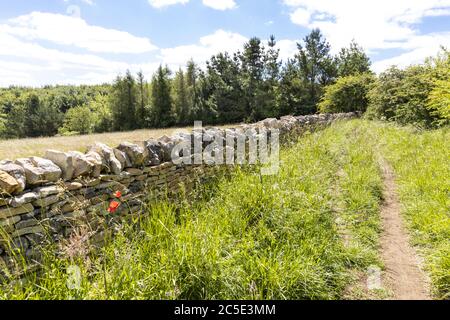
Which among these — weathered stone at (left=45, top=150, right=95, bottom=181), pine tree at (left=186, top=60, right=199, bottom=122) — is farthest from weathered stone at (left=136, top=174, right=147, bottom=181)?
pine tree at (left=186, top=60, right=199, bottom=122)

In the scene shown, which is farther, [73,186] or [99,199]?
[99,199]

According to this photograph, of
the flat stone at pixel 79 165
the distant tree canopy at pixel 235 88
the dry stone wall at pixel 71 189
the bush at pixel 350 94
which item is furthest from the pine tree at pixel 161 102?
the flat stone at pixel 79 165

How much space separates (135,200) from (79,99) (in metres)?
83.5

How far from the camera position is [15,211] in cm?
270

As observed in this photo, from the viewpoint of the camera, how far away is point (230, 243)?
331 cm

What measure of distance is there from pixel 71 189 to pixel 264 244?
223cm

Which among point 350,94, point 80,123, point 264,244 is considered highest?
point 350,94

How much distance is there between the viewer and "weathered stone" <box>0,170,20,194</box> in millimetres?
2589

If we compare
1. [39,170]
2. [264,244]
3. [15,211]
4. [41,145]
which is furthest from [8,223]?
[41,145]

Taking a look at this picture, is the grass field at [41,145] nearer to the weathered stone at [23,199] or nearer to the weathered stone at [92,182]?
the weathered stone at [92,182]

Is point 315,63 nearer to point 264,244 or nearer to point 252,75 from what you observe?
point 252,75

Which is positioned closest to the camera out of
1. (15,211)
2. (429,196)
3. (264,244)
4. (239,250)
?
(15,211)

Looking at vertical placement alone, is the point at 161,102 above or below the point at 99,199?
above
